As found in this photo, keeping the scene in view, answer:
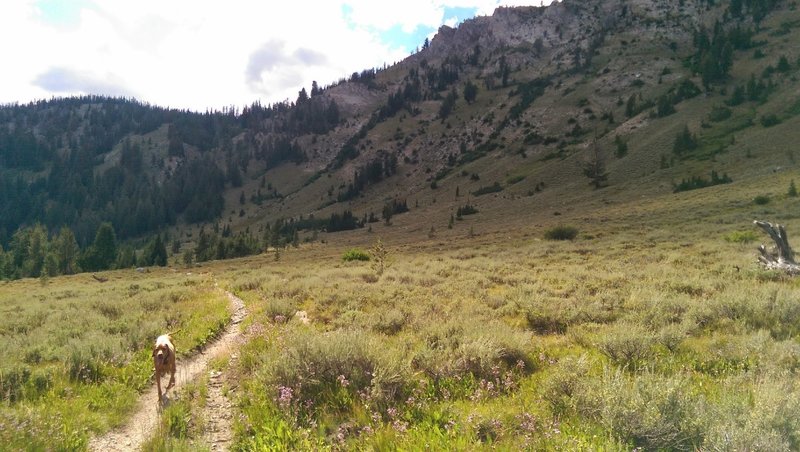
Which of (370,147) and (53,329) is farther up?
(370,147)

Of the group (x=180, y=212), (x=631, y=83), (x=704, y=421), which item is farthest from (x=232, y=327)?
(x=180, y=212)

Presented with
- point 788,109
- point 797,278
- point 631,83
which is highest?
point 631,83

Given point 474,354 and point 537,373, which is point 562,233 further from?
point 474,354

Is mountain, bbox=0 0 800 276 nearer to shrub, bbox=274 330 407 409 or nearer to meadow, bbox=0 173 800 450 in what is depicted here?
meadow, bbox=0 173 800 450

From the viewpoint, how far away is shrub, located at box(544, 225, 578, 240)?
38.2 m

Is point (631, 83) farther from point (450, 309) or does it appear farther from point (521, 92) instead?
point (450, 309)

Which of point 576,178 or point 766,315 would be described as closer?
point 766,315

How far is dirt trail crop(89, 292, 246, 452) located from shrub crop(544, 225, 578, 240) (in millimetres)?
36066

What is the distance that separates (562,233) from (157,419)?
3877 cm

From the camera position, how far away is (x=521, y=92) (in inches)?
6004

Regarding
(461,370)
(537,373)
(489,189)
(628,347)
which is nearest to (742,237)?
(628,347)

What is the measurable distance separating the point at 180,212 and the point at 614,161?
196 metres

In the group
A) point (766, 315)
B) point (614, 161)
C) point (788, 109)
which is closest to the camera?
point (766, 315)

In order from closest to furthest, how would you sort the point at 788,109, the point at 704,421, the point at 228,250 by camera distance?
the point at 704,421
the point at 788,109
the point at 228,250
